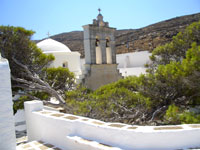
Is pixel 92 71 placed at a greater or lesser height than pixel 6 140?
greater

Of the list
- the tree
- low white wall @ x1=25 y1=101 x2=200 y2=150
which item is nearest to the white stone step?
low white wall @ x1=25 y1=101 x2=200 y2=150

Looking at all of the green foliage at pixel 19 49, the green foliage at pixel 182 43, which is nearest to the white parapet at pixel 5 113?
the green foliage at pixel 19 49

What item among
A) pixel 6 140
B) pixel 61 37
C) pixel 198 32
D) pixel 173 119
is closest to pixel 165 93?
pixel 173 119

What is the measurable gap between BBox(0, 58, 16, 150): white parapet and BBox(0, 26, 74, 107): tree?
13.2ft

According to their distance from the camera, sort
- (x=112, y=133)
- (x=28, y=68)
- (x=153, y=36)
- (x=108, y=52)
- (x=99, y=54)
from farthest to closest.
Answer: (x=153, y=36), (x=108, y=52), (x=99, y=54), (x=28, y=68), (x=112, y=133)

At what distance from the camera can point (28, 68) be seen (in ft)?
30.2

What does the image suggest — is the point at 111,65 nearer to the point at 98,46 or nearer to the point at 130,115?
the point at 98,46

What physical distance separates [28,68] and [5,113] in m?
5.76

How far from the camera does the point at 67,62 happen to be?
49.3 ft

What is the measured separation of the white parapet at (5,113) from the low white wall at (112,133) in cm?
90

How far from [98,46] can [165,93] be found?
4532mm

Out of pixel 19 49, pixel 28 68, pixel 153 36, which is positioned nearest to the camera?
pixel 19 49

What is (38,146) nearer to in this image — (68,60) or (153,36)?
(68,60)

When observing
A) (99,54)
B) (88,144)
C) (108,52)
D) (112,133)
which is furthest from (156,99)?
(108,52)
